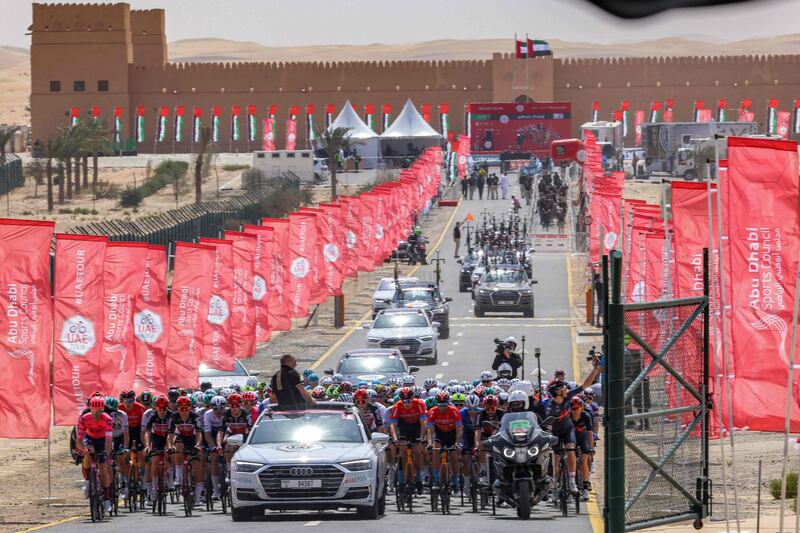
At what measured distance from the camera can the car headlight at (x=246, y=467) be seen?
1898cm

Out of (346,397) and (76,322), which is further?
(76,322)

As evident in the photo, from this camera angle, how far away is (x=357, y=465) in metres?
19.1

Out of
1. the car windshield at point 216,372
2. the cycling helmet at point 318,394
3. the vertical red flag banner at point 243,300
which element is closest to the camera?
the cycling helmet at point 318,394

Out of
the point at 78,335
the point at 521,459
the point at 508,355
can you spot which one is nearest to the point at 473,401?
the point at 521,459

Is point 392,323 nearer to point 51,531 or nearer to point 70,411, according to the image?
point 70,411

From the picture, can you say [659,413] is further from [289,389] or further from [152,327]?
[152,327]

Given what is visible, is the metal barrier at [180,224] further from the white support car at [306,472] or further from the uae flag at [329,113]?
the uae flag at [329,113]

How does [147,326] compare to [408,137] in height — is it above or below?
below

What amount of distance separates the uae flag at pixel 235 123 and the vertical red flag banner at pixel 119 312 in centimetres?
9984

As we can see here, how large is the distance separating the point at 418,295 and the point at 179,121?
83.3m

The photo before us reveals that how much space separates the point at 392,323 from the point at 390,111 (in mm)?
87238

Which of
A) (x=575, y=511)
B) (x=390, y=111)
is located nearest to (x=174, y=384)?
(x=575, y=511)

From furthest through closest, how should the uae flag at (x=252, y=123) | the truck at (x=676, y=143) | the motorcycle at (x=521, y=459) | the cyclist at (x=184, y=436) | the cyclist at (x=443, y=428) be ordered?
the uae flag at (x=252, y=123), the truck at (x=676, y=143), the cyclist at (x=443, y=428), the cyclist at (x=184, y=436), the motorcycle at (x=521, y=459)

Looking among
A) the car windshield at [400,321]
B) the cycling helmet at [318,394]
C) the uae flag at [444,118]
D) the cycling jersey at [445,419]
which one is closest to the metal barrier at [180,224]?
the car windshield at [400,321]
